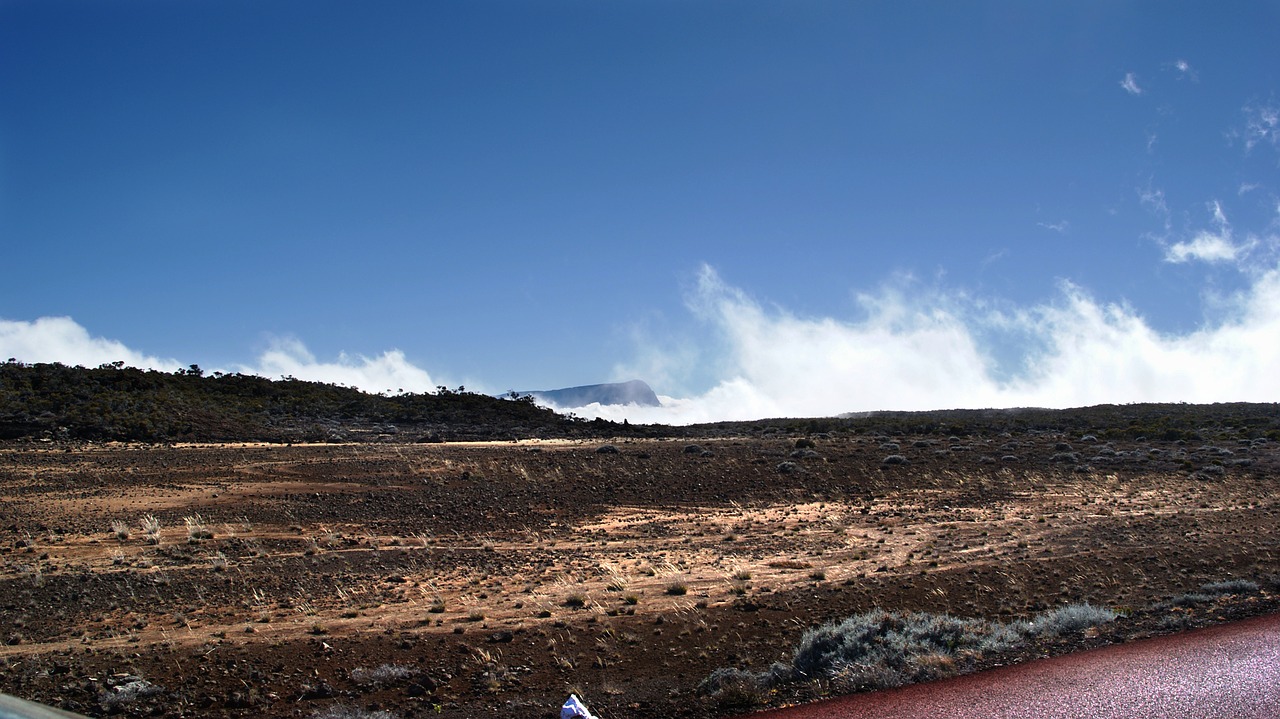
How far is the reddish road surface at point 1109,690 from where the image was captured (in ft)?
22.0

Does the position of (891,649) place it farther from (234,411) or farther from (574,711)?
(234,411)

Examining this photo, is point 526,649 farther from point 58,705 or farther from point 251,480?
point 251,480

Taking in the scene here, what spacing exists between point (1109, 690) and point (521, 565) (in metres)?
10.0

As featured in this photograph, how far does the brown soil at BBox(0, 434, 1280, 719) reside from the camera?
8.74 m

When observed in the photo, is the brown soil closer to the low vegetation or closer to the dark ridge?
the low vegetation

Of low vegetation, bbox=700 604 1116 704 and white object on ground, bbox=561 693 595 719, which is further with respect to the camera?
low vegetation, bbox=700 604 1116 704

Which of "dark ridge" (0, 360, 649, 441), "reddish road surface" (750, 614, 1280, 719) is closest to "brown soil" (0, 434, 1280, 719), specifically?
"reddish road surface" (750, 614, 1280, 719)

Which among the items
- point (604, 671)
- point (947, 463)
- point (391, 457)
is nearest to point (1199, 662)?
point (604, 671)

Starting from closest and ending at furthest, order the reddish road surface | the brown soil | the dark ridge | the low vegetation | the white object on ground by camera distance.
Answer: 1. the white object on ground
2. the reddish road surface
3. the low vegetation
4. the brown soil
5. the dark ridge

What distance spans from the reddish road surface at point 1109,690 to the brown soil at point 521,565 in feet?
2.14

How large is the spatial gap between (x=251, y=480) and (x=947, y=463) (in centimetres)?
2428

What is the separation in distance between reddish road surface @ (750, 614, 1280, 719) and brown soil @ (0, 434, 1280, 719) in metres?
0.65

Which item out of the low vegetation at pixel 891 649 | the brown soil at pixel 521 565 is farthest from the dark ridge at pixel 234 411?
the low vegetation at pixel 891 649

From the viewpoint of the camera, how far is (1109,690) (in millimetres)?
7180
